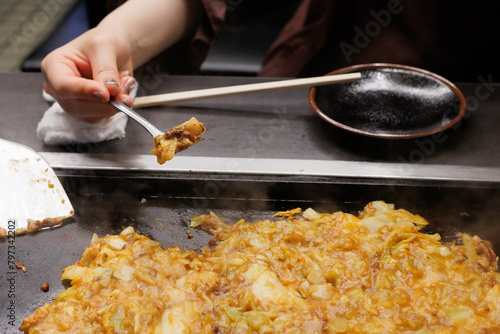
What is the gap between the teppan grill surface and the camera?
186 centimetres

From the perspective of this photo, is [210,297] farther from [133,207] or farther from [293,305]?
[133,207]

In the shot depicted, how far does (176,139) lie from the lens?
1797 millimetres

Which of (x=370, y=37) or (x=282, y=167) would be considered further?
(x=370, y=37)

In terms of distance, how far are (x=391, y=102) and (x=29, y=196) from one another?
6.23ft

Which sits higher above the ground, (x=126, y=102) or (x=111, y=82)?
(x=111, y=82)

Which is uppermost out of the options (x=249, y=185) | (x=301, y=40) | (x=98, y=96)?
(x=98, y=96)

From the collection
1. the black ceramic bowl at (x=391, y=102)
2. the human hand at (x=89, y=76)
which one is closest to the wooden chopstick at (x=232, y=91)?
the black ceramic bowl at (x=391, y=102)

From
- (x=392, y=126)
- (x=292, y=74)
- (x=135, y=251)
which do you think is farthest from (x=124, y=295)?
(x=292, y=74)

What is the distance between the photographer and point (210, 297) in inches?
60.8

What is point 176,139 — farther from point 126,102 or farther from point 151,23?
point 151,23

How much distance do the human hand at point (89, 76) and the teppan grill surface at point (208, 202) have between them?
342 mm

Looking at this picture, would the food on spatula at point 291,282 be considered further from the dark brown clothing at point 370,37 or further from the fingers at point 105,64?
the dark brown clothing at point 370,37

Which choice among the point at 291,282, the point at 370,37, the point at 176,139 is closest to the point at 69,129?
the point at 176,139

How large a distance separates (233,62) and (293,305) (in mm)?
2477
